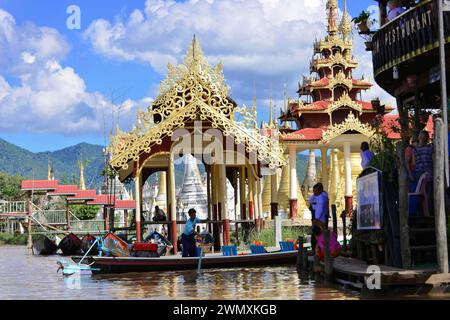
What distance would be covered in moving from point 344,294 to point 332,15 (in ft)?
120

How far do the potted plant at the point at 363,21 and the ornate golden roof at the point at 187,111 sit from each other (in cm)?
344

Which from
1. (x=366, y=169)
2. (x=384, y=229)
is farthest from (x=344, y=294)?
(x=366, y=169)

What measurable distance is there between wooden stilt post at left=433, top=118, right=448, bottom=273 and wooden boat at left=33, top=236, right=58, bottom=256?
33.1 meters

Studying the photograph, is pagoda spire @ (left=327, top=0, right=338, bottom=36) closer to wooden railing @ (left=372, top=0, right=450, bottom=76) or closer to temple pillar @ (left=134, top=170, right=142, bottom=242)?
temple pillar @ (left=134, top=170, right=142, bottom=242)

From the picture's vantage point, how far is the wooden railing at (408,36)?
1641 centimetres

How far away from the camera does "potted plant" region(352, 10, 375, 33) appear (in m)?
20.6

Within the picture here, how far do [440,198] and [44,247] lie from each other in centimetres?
3347

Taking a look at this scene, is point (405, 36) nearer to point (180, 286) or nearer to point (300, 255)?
point (300, 255)

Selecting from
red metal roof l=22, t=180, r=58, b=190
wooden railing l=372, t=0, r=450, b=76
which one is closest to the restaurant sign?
wooden railing l=372, t=0, r=450, b=76

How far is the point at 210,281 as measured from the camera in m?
18.1

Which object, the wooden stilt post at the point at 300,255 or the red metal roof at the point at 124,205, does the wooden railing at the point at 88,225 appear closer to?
the red metal roof at the point at 124,205

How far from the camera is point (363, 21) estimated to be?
67.8 ft

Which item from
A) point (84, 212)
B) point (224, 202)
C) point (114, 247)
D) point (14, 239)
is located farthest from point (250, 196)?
point (84, 212)

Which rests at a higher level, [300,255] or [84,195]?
[84,195]
